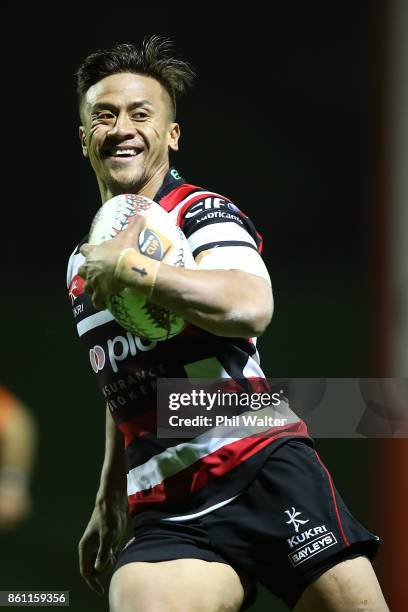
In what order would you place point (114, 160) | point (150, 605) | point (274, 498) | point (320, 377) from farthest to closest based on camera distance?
point (320, 377)
point (114, 160)
point (274, 498)
point (150, 605)

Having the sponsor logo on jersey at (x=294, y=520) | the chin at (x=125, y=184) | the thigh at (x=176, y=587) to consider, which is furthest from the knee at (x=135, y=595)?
the chin at (x=125, y=184)

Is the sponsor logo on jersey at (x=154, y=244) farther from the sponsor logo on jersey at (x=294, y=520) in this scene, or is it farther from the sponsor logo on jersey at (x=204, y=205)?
the sponsor logo on jersey at (x=294, y=520)

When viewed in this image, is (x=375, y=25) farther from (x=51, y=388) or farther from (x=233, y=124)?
(x=51, y=388)

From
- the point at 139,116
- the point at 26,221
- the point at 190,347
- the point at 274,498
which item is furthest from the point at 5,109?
the point at 274,498

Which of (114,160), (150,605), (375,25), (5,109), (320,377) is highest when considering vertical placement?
(375,25)

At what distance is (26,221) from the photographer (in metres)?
2.86

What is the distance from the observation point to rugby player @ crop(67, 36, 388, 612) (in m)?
1.46

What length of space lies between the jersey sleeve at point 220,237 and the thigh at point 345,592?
0.50 meters

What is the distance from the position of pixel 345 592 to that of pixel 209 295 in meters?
0.53

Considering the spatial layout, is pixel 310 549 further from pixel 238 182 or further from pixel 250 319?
pixel 238 182

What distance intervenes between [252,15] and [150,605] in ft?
6.37

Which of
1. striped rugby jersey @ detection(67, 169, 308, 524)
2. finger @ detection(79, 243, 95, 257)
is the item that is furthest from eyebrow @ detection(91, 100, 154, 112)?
finger @ detection(79, 243, 95, 257)

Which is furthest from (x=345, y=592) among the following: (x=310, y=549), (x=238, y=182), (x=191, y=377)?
(x=238, y=182)

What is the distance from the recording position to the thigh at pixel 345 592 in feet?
5.07
